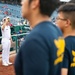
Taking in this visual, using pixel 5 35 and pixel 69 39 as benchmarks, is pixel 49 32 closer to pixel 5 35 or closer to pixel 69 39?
pixel 69 39

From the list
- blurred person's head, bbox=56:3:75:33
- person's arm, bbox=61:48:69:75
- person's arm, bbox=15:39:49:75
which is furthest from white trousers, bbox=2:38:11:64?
person's arm, bbox=15:39:49:75

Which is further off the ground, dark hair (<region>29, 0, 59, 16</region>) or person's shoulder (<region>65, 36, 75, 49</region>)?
dark hair (<region>29, 0, 59, 16</region>)

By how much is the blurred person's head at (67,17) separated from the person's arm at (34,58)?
82cm

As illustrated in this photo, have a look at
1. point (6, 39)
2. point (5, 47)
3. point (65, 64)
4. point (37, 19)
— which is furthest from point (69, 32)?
point (5, 47)

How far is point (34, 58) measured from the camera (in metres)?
1.75

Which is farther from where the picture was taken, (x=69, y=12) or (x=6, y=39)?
(x=6, y=39)

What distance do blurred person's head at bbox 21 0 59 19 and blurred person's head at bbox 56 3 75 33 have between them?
1.88ft

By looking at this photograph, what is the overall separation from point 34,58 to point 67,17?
35.2 inches

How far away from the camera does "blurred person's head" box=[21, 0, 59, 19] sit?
1883 mm

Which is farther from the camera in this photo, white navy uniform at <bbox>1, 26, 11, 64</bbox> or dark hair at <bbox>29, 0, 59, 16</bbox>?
white navy uniform at <bbox>1, 26, 11, 64</bbox>

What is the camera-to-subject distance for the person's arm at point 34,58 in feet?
5.73

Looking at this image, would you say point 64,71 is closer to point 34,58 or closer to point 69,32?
point 69,32

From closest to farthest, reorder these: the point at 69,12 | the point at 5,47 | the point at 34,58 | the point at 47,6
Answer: the point at 34,58 < the point at 47,6 < the point at 69,12 < the point at 5,47

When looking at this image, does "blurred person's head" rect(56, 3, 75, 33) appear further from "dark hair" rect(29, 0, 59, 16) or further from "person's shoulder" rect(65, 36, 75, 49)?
"dark hair" rect(29, 0, 59, 16)
